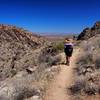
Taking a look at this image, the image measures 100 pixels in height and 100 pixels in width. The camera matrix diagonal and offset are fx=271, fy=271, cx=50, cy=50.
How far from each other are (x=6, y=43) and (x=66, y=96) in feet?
137

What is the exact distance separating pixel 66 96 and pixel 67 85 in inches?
54.0

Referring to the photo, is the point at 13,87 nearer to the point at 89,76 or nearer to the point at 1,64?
the point at 89,76

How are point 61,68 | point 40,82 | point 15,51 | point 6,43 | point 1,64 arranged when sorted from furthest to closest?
point 6,43 < point 15,51 < point 1,64 < point 61,68 < point 40,82

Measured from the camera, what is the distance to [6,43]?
51.1 metres

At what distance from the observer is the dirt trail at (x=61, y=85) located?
10.5 meters

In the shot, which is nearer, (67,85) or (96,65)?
(67,85)

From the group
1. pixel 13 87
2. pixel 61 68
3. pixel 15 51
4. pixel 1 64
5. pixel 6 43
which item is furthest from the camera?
pixel 6 43

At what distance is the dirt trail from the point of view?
34.5ft

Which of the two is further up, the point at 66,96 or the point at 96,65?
the point at 96,65

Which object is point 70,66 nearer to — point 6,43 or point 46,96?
point 46,96

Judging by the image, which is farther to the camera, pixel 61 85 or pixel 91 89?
pixel 61 85

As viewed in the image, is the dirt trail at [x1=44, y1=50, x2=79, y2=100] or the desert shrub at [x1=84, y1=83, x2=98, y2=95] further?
the dirt trail at [x1=44, y1=50, x2=79, y2=100]

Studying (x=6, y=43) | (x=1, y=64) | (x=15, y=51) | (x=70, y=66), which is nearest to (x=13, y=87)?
(x=70, y=66)

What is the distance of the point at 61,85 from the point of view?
1186 centimetres
